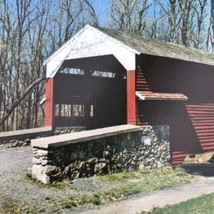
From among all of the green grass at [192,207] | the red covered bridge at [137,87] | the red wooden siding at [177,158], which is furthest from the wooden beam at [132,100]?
the green grass at [192,207]

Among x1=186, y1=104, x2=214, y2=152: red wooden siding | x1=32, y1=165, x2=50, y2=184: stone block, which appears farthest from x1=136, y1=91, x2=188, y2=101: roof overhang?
x1=32, y1=165, x2=50, y2=184: stone block

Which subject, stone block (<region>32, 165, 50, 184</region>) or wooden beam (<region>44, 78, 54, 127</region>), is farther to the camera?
wooden beam (<region>44, 78, 54, 127</region>)

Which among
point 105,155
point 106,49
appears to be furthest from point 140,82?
point 105,155

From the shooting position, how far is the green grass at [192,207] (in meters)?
6.36

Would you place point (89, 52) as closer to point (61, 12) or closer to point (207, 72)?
point (207, 72)

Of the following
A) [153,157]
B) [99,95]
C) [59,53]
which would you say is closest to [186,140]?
[153,157]

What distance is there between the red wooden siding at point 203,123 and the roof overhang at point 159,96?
36.3 inches

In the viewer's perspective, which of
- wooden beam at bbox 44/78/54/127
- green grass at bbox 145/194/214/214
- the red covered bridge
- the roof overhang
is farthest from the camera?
wooden beam at bbox 44/78/54/127

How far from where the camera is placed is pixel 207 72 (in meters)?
14.8

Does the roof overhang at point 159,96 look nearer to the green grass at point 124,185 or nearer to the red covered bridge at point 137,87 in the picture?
the red covered bridge at point 137,87

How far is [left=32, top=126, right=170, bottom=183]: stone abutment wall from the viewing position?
27.5 ft

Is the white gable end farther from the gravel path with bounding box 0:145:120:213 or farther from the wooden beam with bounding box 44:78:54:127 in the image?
the gravel path with bounding box 0:145:120:213

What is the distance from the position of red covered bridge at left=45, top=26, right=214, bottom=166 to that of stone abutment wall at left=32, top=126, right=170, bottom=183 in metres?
0.57

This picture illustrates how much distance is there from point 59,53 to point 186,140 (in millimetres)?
6161
